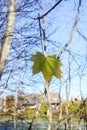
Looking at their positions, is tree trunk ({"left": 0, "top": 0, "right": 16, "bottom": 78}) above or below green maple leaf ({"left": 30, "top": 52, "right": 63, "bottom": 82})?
above

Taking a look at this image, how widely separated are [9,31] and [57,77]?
6.60ft

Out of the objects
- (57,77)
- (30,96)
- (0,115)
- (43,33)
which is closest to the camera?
(57,77)

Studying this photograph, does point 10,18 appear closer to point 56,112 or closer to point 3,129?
point 56,112

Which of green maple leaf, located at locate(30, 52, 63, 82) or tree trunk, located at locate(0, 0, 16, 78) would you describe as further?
tree trunk, located at locate(0, 0, 16, 78)

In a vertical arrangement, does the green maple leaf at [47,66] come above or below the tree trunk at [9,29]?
below

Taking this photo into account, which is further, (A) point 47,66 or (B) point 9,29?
(B) point 9,29

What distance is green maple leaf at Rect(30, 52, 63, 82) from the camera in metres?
1.12

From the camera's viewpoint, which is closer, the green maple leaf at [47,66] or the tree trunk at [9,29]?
the green maple leaf at [47,66]

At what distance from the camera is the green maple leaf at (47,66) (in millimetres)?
1124

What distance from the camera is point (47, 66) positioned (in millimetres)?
1124

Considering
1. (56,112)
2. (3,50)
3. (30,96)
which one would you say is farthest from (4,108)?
(56,112)

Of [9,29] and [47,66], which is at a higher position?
[9,29]

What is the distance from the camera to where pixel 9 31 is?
10.1ft

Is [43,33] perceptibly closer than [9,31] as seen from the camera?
Yes
